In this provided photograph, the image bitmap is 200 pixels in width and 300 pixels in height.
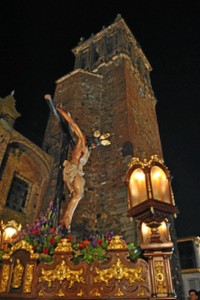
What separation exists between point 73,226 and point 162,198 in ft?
26.0

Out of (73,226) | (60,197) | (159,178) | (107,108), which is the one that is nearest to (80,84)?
(107,108)

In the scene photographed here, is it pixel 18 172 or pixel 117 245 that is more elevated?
pixel 18 172

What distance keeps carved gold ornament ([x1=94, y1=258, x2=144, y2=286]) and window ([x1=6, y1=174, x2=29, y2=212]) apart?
9.29 metres

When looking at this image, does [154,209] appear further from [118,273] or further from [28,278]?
[28,278]

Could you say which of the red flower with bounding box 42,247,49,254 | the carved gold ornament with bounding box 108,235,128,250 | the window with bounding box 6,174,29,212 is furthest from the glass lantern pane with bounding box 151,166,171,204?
the window with bounding box 6,174,29,212

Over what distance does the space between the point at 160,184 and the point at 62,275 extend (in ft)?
7.12

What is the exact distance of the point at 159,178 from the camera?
4461 millimetres

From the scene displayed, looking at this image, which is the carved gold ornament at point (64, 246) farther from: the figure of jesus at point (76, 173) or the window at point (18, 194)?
the window at point (18, 194)

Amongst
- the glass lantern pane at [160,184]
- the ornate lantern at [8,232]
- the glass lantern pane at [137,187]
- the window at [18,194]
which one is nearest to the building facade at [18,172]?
the window at [18,194]

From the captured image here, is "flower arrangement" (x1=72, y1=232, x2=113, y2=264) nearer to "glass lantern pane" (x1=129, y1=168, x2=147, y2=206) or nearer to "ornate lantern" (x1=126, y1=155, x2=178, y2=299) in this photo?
"ornate lantern" (x1=126, y1=155, x2=178, y2=299)

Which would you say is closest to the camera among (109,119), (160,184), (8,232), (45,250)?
(45,250)

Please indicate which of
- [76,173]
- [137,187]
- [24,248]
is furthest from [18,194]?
[137,187]

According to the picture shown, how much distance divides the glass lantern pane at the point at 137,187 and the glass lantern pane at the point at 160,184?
0.58 feet

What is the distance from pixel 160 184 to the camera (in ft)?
14.4
